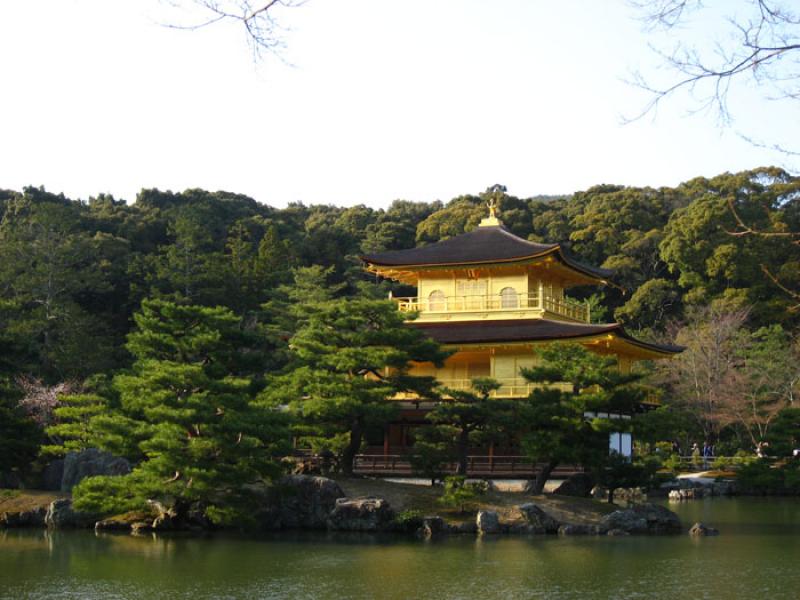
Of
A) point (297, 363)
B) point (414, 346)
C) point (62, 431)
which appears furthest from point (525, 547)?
point (62, 431)

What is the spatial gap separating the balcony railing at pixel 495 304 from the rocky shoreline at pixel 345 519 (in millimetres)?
8601

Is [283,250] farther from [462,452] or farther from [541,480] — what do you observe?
[541,480]

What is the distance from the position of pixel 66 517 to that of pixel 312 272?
913 inches

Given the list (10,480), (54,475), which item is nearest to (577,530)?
(54,475)

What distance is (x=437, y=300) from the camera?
29688 mm

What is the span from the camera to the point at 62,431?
2238cm

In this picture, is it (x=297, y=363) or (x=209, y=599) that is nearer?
(x=209, y=599)

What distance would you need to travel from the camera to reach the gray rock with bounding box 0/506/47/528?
20.9 metres

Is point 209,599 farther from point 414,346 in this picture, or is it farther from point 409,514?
point 414,346

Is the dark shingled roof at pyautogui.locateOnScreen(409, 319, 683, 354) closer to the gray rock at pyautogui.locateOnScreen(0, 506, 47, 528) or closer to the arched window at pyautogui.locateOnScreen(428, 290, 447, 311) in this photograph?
the arched window at pyautogui.locateOnScreen(428, 290, 447, 311)

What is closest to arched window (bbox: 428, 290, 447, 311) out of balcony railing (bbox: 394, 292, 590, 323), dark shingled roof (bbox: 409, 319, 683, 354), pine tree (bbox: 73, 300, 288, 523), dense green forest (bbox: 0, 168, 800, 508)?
balcony railing (bbox: 394, 292, 590, 323)

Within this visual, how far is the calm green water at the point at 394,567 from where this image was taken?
13.3m

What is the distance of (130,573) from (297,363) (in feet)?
32.2

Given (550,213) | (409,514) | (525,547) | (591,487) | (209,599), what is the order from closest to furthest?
(209,599), (525,547), (409,514), (591,487), (550,213)
